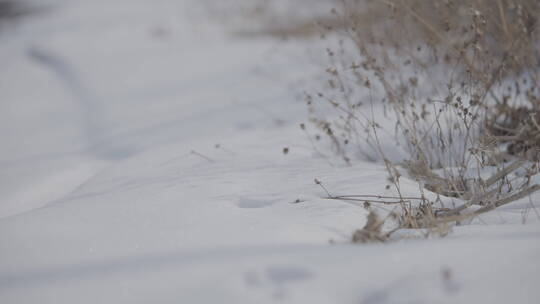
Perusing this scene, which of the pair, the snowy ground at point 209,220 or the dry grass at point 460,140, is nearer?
the snowy ground at point 209,220

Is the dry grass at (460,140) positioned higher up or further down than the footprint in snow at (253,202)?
higher up

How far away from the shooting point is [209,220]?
148 centimetres

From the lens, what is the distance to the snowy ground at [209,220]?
42.7 inches

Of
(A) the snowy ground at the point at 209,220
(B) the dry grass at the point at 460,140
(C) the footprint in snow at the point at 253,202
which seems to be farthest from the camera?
(C) the footprint in snow at the point at 253,202

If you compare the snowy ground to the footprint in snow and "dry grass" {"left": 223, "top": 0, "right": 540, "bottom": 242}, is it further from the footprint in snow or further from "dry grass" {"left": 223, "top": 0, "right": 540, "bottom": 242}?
"dry grass" {"left": 223, "top": 0, "right": 540, "bottom": 242}

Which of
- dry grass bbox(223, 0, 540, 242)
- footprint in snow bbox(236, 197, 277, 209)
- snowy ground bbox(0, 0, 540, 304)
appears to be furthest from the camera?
footprint in snow bbox(236, 197, 277, 209)

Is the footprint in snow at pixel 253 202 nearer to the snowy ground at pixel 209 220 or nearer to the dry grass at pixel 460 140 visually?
the snowy ground at pixel 209 220

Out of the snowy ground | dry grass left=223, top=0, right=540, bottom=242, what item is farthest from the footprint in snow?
dry grass left=223, top=0, right=540, bottom=242

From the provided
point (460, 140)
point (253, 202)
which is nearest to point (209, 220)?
point (253, 202)

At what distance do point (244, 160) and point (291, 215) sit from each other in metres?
0.83

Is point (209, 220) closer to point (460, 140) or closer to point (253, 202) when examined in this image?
point (253, 202)

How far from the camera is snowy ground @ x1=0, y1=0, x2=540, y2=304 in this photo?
108 centimetres

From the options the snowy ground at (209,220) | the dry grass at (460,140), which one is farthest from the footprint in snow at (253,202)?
the dry grass at (460,140)

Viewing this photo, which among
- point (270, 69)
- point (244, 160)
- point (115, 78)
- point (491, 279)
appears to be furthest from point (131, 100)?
point (491, 279)
